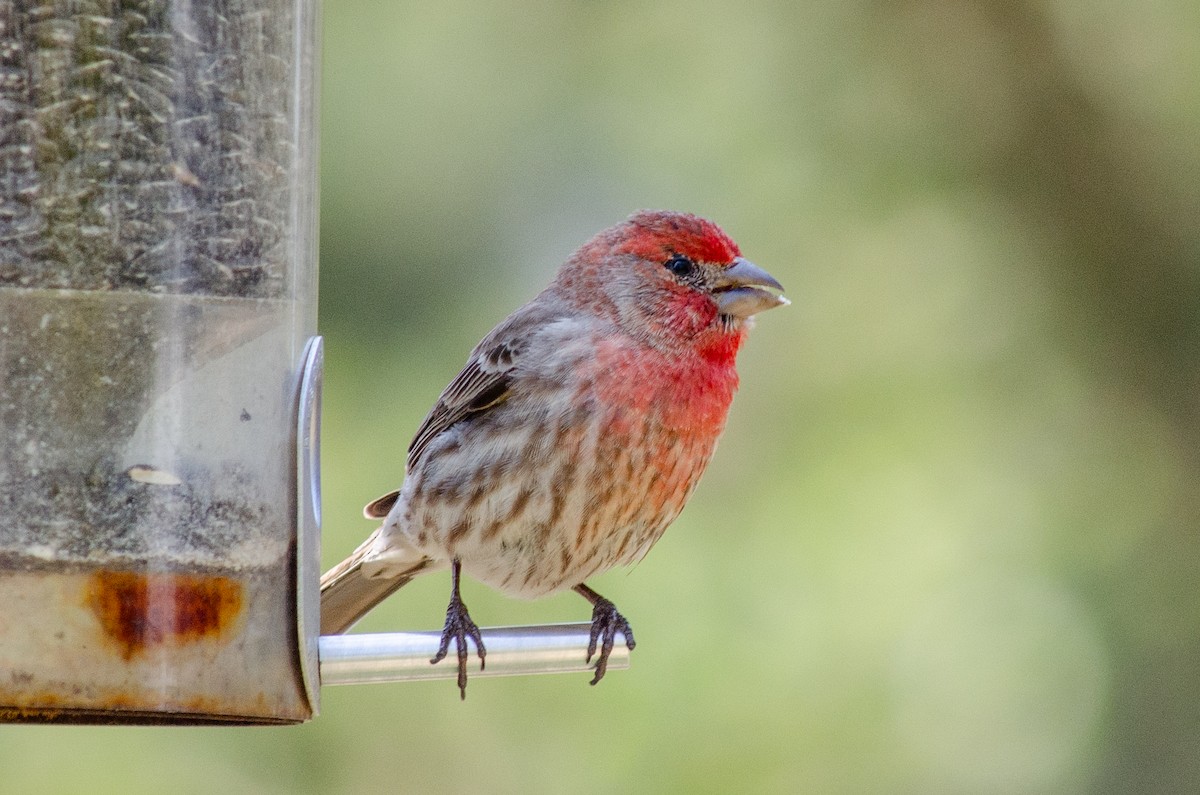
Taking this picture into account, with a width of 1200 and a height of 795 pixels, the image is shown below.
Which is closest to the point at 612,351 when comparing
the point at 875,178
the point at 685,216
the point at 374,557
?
the point at 685,216

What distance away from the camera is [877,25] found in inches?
248

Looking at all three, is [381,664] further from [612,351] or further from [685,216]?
[685,216]

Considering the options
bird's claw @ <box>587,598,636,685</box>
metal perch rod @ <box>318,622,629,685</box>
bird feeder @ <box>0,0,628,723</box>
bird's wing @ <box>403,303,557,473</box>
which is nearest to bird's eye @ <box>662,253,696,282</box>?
bird's wing @ <box>403,303,557,473</box>

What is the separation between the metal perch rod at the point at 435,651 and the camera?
3.66 m

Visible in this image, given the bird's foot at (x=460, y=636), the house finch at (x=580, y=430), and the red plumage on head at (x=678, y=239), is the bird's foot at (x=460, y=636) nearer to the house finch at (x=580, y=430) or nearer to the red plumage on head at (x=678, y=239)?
the house finch at (x=580, y=430)

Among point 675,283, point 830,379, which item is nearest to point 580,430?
point 675,283

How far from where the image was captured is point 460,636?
4168mm

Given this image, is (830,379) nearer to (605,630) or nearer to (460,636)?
(605,630)

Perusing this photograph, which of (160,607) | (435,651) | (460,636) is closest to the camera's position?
(160,607)

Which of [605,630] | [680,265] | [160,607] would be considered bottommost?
[605,630]

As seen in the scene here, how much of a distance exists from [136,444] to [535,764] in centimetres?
248

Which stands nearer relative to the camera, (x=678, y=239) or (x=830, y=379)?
(x=678, y=239)

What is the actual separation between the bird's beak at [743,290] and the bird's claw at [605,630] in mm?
846

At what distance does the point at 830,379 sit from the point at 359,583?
1.98 meters
